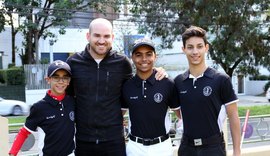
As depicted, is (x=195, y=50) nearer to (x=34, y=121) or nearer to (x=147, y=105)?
(x=147, y=105)

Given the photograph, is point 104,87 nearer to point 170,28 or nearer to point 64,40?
point 170,28

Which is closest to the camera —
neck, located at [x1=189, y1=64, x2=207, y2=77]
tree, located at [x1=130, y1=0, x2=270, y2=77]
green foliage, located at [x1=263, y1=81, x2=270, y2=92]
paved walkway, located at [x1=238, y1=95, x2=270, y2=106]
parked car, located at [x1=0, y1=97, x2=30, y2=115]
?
neck, located at [x1=189, y1=64, x2=207, y2=77]

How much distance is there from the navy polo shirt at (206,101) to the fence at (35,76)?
20864 mm

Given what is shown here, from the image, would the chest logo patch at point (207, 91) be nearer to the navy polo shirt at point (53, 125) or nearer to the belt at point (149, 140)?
the belt at point (149, 140)

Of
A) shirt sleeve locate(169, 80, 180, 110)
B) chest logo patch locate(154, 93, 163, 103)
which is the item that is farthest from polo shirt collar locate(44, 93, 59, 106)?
shirt sleeve locate(169, 80, 180, 110)

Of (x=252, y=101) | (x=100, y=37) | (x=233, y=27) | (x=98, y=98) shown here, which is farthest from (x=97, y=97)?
(x=252, y=101)

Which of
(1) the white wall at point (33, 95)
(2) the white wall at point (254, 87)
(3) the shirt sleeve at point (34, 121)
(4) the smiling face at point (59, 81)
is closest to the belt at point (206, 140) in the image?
(4) the smiling face at point (59, 81)

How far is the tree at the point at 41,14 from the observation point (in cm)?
2269

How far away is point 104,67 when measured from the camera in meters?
4.13

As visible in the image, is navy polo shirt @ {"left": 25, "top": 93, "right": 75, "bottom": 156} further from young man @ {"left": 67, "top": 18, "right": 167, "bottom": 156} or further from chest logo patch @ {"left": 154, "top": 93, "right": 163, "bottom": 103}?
chest logo patch @ {"left": 154, "top": 93, "right": 163, "bottom": 103}

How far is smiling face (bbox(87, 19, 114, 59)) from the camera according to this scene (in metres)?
4.05

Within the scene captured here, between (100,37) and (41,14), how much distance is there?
19.4 metres

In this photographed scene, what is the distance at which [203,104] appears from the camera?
12.4 ft

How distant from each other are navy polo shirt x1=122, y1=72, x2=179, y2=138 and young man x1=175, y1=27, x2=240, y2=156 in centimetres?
18
